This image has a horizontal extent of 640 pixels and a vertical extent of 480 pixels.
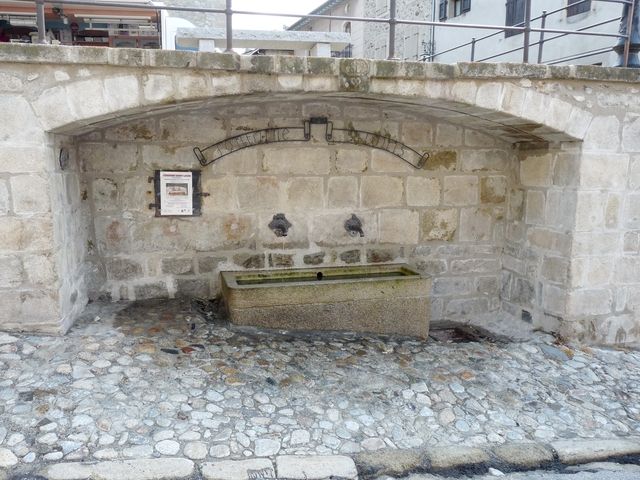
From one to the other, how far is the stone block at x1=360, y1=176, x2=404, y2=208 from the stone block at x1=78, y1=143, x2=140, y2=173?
216 centimetres

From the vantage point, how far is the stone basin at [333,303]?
434 cm

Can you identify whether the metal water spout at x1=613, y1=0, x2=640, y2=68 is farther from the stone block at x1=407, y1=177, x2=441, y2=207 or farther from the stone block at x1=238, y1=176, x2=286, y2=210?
the stone block at x1=238, y1=176, x2=286, y2=210

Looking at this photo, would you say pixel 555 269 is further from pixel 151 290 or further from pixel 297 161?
pixel 151 290

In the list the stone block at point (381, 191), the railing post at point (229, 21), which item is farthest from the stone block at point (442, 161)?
the railing post at point (229, 21)

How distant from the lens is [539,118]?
4246mm

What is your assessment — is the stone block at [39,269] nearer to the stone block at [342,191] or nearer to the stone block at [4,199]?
the stone block at [4,199]

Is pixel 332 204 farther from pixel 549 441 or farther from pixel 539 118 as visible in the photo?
pixel 549 441

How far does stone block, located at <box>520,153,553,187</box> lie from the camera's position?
4828 millimetres

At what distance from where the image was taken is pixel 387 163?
5156 millimetres

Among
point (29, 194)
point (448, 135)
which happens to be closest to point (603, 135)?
point (448, 135)

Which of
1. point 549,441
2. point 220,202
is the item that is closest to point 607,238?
point 549,441

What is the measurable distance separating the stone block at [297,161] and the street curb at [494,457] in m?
2.79

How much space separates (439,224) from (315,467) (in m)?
3.21

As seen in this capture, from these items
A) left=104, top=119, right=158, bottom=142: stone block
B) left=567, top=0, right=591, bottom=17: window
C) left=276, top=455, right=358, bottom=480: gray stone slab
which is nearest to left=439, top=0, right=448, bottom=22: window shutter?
left=567, top=0, right=591, bottom=17: window
